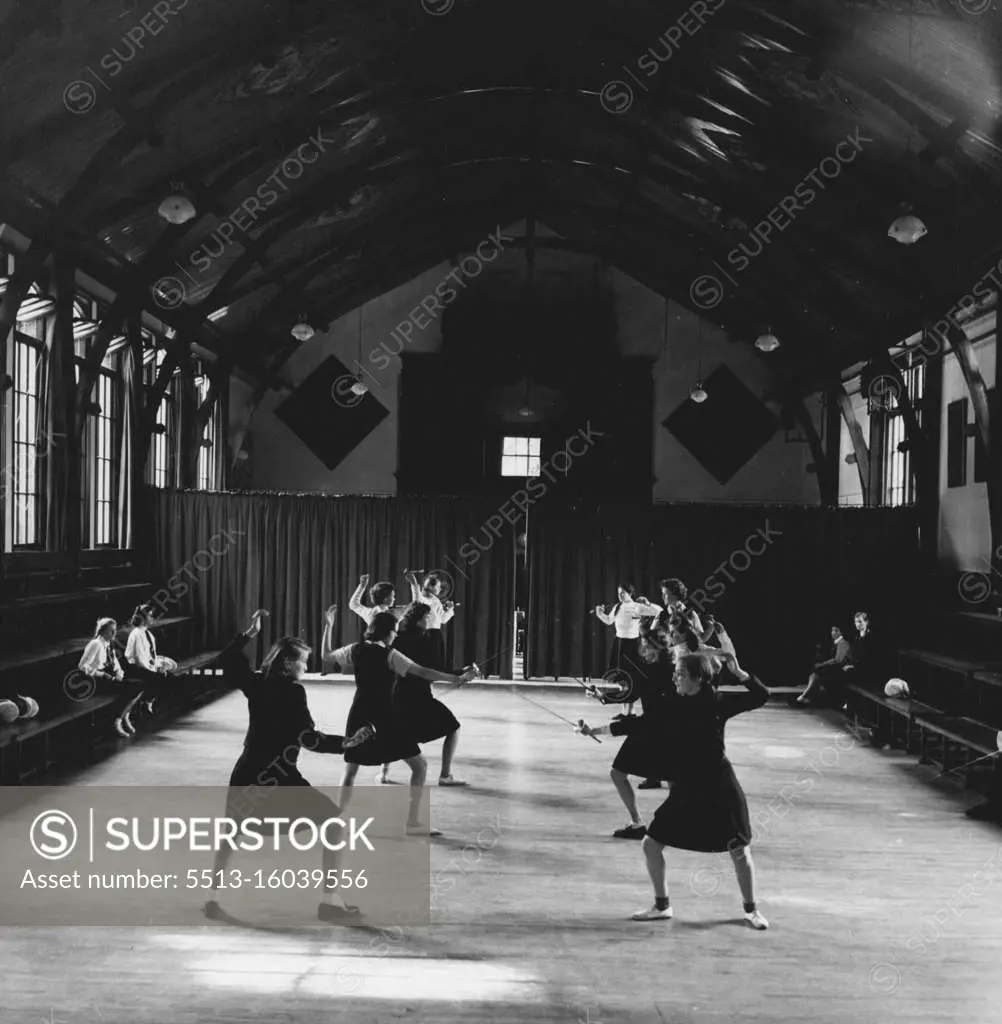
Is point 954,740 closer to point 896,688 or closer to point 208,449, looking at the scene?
point 896,688

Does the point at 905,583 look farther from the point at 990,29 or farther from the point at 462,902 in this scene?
the point at 462,902

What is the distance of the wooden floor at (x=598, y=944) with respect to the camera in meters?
4.23

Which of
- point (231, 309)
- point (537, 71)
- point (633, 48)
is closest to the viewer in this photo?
point (633, 48)

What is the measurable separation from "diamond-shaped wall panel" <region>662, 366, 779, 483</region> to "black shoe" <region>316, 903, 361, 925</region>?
1368cm

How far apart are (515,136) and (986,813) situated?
32.8 feet

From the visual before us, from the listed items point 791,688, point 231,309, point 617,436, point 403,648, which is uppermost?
point 231,309

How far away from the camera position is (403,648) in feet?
24.0

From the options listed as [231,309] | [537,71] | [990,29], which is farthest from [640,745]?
[231,309]

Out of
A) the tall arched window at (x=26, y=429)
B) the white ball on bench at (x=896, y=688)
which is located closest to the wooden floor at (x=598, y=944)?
the white ball on bench at (x=896, y=688)

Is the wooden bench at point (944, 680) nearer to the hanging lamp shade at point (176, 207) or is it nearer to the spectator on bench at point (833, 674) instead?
the spectator on bench at point (833, 674)

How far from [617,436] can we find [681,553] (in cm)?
441

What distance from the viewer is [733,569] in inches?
532

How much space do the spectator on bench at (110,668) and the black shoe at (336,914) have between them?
4.59 m

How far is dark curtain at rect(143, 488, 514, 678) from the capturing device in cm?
1366
